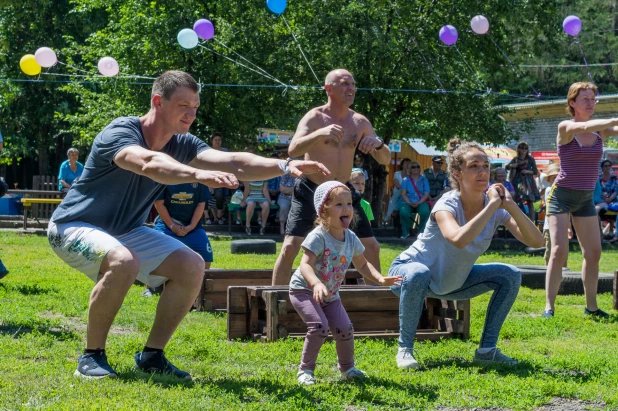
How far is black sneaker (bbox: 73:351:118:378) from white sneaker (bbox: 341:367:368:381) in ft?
4.67

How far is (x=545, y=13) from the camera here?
23562mm

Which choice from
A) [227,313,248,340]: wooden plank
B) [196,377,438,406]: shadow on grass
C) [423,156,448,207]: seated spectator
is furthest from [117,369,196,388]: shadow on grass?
[423,156,448,207]: seated spectator

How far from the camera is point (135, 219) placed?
17.8ft

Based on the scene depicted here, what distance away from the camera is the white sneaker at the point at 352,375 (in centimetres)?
541

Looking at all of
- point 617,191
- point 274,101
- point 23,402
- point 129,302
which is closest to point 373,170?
point 274,101

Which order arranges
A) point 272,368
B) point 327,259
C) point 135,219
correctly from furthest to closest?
1. point 272,368
2. point 327,259
3. point 135,219

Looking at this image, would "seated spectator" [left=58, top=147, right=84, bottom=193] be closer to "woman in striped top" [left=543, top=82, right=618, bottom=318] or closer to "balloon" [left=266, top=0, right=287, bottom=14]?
"balloon" [left=266, top=0, right=287, bottom=14]

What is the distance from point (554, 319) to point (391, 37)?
14514mm

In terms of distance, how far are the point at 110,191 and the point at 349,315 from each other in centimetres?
266

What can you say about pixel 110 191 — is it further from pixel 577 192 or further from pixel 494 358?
pixel 577 192

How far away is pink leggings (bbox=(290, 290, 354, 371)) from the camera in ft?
17.8

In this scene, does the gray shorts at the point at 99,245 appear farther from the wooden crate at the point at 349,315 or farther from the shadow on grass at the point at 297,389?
the wooden crate at the point at 349,315

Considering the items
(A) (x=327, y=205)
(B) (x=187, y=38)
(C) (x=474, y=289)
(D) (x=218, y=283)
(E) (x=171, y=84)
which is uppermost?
(B) (x=187, y=38)

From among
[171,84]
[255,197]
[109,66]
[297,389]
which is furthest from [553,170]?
[109,66]
